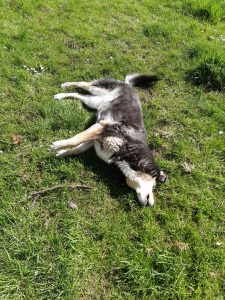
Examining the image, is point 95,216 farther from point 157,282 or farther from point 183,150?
point 183,150

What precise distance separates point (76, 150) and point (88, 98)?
1320 millimetres

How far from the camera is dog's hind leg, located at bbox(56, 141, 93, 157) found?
16.1 ft

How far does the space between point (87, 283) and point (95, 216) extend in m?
0.85

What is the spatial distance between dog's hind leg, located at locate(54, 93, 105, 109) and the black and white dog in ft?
0.05

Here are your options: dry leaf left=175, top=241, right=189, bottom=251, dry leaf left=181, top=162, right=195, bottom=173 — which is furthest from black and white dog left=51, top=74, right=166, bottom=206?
dry leaf left=175, top=241, right=189, bottom=251

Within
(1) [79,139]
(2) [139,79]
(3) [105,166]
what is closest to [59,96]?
(1) [79,139]

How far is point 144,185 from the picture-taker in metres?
4.68

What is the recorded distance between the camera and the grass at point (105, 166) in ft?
12.4

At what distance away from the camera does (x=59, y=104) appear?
5625 mm

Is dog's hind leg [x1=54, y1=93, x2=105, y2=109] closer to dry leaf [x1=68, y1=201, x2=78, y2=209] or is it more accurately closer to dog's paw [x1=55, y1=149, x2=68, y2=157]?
dog's paw [x1=55, y1=149, x2=68, y2=157]

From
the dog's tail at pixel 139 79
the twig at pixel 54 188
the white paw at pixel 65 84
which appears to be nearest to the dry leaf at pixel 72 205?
the twig at pixel 54 188

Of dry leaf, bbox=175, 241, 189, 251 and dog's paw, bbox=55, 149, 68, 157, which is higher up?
dog's paw, bbox=55, 149, 68, 157

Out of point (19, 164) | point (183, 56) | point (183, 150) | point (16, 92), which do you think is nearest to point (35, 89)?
point (16, 92)

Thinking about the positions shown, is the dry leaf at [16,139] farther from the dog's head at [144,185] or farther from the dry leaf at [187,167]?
the dry leaf at [187,167]
